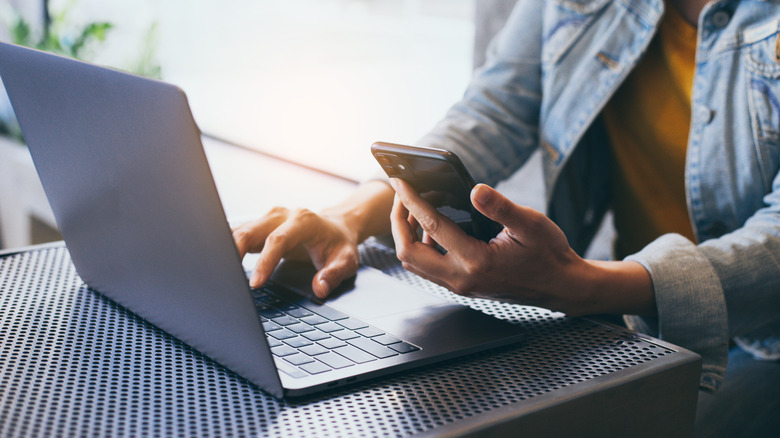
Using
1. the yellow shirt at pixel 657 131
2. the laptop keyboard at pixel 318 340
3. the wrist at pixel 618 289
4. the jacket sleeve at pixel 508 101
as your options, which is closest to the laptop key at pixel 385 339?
the laptop keyboard at pixel 318 340

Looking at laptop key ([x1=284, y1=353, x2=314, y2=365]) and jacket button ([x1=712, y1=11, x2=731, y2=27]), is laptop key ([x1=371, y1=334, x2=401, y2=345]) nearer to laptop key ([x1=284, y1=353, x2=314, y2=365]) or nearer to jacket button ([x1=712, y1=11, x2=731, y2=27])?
laptop key ([x1=284, y1=353, x2=314, y2=365])

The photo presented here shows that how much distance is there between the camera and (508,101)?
1170mm

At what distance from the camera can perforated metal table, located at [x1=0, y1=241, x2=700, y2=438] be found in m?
0.46

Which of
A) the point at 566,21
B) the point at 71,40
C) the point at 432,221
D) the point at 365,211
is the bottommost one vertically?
the point at 71,40

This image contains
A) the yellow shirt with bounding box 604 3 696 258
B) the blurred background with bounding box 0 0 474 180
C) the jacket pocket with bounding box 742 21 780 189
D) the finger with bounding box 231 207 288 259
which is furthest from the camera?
the blurred background with bounding box 0 0 474 180

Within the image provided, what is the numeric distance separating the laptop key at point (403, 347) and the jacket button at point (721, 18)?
710mm

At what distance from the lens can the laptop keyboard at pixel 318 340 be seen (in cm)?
53

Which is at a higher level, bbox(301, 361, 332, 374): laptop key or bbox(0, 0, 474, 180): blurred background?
bbox(301, 361, 332, 374): laptop key

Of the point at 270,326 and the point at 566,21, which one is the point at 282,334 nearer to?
the point at 270,326

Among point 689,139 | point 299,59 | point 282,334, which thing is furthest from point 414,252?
point 299,59

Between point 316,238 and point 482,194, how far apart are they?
0.92 feet

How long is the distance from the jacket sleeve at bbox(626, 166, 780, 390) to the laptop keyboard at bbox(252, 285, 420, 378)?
12.2 inches

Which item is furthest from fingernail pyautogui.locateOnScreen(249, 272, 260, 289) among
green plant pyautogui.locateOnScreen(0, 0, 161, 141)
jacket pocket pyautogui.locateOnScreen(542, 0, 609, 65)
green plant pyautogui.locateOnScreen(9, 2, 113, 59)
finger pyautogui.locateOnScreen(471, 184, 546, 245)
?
green plant pyautogui.locateOnScreen(9, 2, 113, 59)

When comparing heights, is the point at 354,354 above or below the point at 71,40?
above
